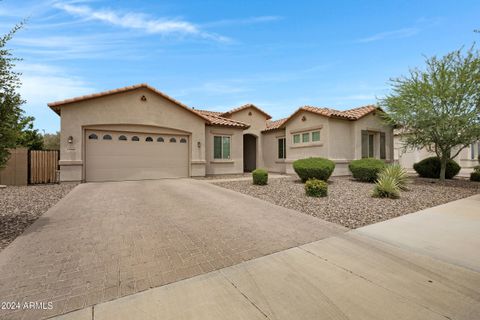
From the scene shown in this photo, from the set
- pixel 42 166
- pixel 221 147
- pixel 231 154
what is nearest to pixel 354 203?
pixel 231 154

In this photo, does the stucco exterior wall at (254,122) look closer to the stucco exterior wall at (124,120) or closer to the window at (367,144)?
the stucco exterior wall at (124,120)

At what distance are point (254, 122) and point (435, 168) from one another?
14.3 metres

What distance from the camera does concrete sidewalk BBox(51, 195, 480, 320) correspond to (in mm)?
2264

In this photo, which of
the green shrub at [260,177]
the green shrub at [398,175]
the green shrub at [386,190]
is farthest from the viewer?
the green shrub at [260,177]

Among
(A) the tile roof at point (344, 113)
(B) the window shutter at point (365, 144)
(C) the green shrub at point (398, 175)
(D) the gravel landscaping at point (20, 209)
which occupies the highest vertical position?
(A) the tile roof at point (344, 113)

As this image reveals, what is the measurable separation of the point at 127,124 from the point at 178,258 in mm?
11236

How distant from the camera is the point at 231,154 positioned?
16.3 meters

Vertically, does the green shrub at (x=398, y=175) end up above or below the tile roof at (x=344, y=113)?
below

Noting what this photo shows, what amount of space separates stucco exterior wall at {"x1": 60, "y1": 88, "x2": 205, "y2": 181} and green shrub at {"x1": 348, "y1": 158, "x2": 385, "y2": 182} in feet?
31.8

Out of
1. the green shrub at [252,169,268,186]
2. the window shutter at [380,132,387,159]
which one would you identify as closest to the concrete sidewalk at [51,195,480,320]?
the green shrub at [252,169,268,186]

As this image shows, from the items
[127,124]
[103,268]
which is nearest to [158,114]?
[127,124]

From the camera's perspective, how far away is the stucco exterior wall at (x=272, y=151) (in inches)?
736

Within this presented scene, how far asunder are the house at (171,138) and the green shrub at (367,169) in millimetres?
1904

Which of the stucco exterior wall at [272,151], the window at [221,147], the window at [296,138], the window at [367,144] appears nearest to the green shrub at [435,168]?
the window at [367,144]
